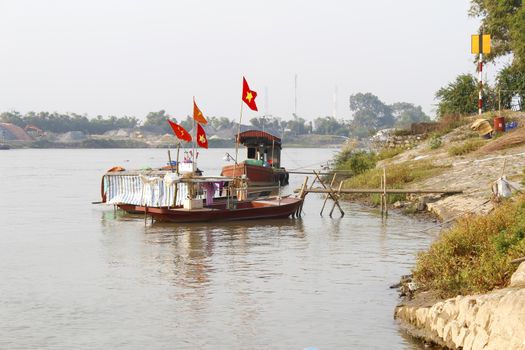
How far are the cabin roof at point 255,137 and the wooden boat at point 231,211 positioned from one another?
18.7 m

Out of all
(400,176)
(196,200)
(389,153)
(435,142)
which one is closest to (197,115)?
(196,200)

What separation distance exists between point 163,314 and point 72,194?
37.9 metres

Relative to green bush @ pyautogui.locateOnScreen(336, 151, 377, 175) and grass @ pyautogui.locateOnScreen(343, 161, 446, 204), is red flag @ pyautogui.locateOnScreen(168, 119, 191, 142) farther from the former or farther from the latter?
green bush @ pyautogui.locateOnScreen(336, 151, 377, 175)

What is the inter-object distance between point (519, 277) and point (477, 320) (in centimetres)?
107

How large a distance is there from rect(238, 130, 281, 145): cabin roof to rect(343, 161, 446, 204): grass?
39.2 ft

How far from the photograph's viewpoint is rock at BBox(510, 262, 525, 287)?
1151cm

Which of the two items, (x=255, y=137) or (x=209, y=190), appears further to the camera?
(x=255, y=137)

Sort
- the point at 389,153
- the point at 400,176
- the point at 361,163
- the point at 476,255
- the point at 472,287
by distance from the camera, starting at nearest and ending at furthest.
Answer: the point at 472,287, the point at 476,255, the point at 400,176, the point at 361,163, the point at 389,153

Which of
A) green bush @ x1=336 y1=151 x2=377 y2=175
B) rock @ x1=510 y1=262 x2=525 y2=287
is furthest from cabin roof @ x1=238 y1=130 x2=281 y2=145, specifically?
rock @ x1=510 y1=262 x2=525 y2=287

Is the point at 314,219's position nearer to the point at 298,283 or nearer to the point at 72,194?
the point at 298,283

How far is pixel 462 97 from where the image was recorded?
2106 inches

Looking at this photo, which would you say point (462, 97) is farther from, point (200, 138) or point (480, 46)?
point (200, 138)

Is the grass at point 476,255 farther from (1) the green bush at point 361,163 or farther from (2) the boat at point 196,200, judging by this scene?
(1) the green bush at point 361,163

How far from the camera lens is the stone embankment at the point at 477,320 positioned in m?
10.2
